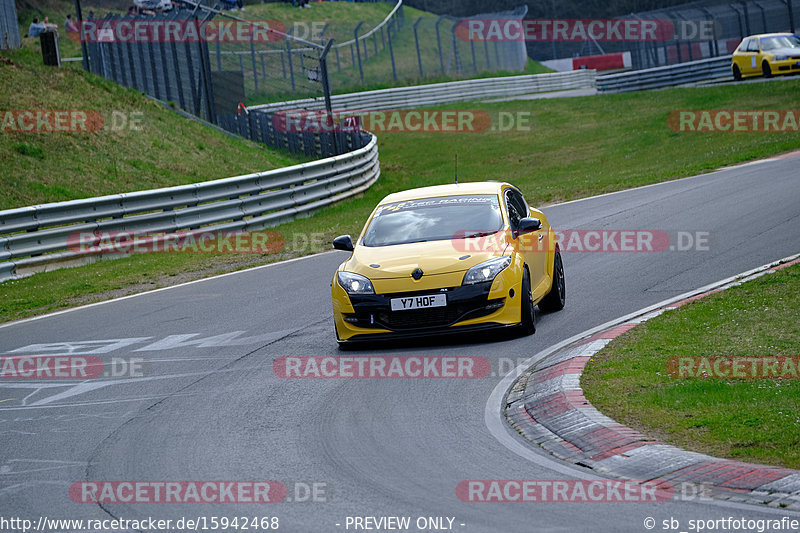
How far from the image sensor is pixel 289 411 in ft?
25.9

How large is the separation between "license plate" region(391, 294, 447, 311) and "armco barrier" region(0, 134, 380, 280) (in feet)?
31.2

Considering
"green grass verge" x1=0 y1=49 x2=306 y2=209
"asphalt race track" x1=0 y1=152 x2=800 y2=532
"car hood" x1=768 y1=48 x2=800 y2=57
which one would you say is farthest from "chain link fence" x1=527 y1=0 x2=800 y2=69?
"asphalt race track" x1=0 y1=152 x2=800 y2=532

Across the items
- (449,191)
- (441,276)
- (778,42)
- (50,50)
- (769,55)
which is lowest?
(769,55)

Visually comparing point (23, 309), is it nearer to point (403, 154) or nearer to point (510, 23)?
point (403, 154)

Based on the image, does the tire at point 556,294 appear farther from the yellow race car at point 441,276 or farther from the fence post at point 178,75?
the fence post at point 178,75

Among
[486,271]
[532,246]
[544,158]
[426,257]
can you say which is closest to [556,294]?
[532,246]

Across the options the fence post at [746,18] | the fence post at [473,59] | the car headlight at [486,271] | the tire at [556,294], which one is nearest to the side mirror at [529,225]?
the car headlight at [486,271]

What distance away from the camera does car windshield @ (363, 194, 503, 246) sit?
1073 centimetres

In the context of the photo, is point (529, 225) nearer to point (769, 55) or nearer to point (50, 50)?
point (50, 50)

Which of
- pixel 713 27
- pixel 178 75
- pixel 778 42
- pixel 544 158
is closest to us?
pixel 544 158

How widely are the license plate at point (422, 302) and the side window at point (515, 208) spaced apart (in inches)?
61.8

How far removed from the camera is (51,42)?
2995 centimetres

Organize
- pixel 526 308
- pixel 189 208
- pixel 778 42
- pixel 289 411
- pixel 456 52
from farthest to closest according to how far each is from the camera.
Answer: pixel 456 52 → pixel 778 42 → pixel 189 208 → pixel 526 308 → pixel 289 411

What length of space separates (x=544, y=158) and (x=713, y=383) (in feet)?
85.1
